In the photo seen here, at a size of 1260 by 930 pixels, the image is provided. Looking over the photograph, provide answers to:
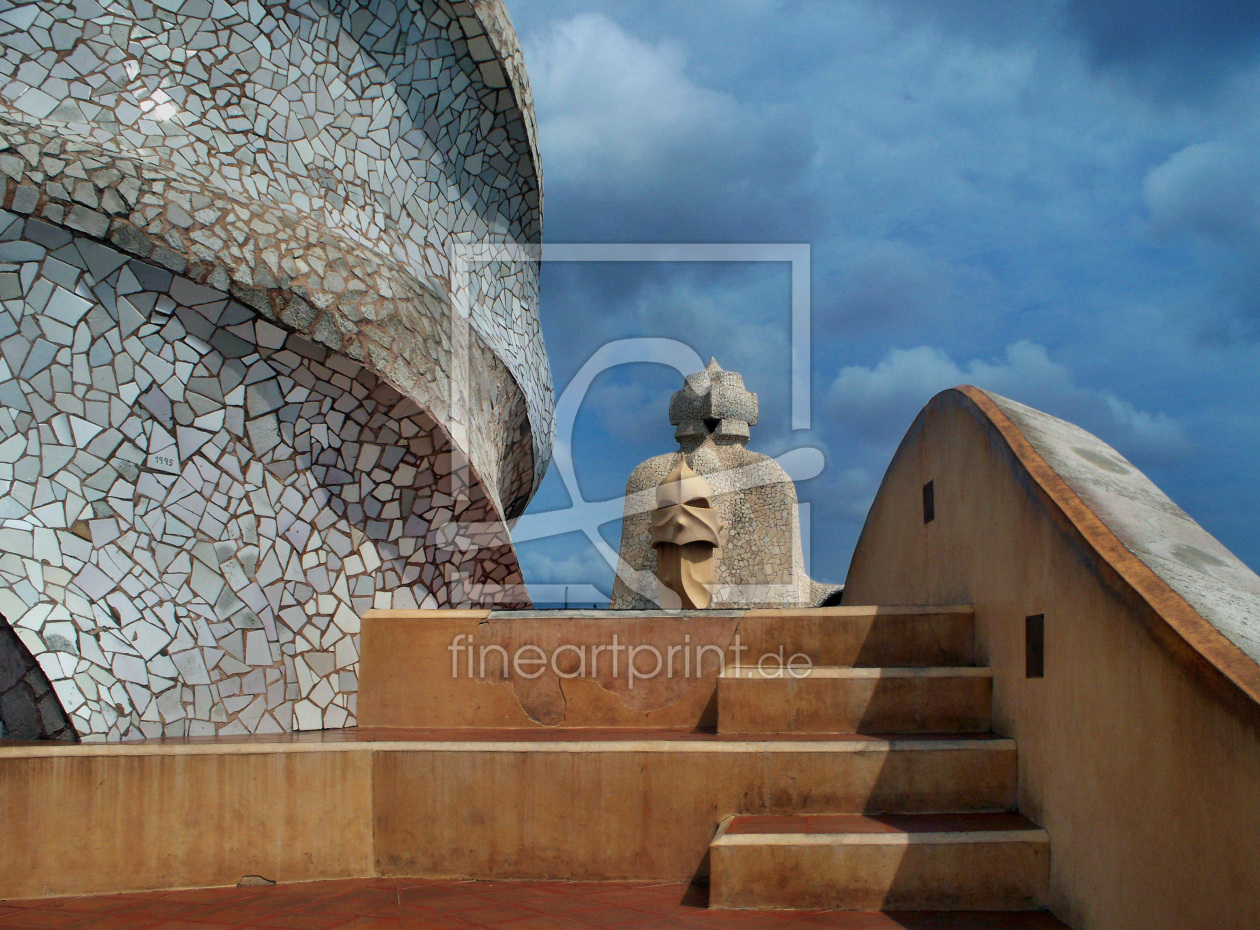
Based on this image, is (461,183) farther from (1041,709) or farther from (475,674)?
(1041,709)

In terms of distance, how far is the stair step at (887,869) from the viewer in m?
3.26

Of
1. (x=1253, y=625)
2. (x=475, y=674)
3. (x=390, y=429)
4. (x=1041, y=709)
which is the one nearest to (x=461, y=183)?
(x=390, y=429)

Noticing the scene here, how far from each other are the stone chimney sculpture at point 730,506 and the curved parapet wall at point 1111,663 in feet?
43.7

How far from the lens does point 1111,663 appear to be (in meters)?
2.83

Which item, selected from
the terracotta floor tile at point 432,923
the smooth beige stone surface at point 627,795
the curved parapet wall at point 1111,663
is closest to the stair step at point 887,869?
the curved parapet wall at point 1111,663

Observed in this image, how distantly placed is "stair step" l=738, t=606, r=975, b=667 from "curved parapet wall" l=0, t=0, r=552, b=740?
1764 mm

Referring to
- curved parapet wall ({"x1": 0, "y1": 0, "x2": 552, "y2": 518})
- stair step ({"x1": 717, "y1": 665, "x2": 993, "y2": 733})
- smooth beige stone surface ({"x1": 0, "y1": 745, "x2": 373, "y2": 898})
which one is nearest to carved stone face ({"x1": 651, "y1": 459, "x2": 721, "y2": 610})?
curved parapet wall ({"x1": 0, "y1": 0, "x2": 552, "y2": 518})

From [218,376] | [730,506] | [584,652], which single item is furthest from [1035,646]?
[730,506]

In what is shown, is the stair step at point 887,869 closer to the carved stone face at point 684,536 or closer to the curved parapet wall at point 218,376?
the curved parapet wall at point 218,376

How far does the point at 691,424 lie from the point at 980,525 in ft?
58.2

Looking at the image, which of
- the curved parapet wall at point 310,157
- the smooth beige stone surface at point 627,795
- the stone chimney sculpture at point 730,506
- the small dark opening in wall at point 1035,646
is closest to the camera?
the small dark opening in wall at point 1035,646

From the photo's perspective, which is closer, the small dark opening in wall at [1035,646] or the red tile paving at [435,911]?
the red tile paving at [435,911]

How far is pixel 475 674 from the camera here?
473cm

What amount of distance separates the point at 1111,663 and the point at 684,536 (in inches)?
170
